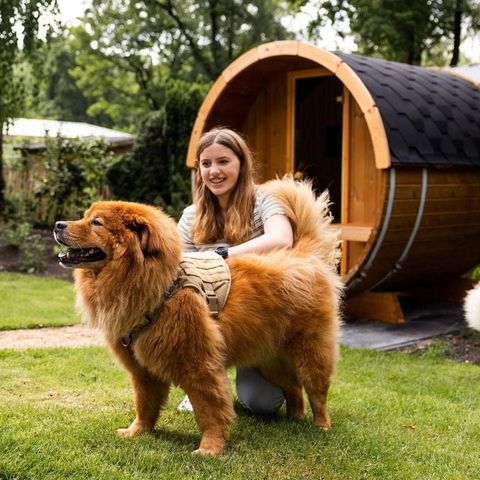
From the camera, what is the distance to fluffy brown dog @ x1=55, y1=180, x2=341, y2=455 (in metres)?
3.08

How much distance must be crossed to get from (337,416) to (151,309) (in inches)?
63.1

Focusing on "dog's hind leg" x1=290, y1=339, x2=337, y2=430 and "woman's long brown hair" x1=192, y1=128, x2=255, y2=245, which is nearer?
"dog's hind leg" x1=290, y1=339, x2=337, y2=430

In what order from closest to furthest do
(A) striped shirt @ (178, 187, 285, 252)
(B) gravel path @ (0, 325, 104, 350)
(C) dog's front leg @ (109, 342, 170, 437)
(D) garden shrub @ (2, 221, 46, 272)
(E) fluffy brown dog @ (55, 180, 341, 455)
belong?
(E) fluffy brown dog @ (55, 180, 341, 455) → (C) dog's front leg @ (109, 342, 170, 437) → (A) striped shirt @ (178, 187, 285, 252) → (B) gravel path @ (0, 325, 104, 350) → (D) garden shrub @ (2, 221, 46, 272)

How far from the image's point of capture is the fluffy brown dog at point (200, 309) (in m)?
3.08

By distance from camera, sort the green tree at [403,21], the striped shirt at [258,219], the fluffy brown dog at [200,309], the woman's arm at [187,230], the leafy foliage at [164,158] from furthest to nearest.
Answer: the green tree at [403,21]
the leafy foliage at [164,158]
the woman's arm at [187,230]
the striped shirt at [258,219]
the fluffy brown dog at [200,309]

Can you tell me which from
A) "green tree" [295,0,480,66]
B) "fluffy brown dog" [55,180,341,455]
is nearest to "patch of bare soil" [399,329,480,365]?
"fluffy brown dog" [55,180,341,455]

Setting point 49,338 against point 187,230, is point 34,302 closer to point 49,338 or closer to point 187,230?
point 49,338

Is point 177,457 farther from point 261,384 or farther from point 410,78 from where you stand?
point 410,78

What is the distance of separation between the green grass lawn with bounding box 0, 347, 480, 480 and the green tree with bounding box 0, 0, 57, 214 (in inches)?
240

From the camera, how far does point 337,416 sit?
414 cm

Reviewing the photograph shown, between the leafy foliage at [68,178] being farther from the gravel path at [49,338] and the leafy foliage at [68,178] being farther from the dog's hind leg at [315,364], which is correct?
the dog's hind leg at [315,364]

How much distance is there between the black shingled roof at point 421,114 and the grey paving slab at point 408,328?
1.71 metres

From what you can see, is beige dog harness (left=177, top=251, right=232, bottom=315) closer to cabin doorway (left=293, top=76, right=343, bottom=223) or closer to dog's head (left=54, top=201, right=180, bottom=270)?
dog's head (left=54, top=201, right=180, bottom=270)

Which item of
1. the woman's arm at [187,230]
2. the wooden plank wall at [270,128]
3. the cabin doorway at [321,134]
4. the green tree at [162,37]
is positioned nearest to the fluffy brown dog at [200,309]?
the woman's arm at [187,230]
